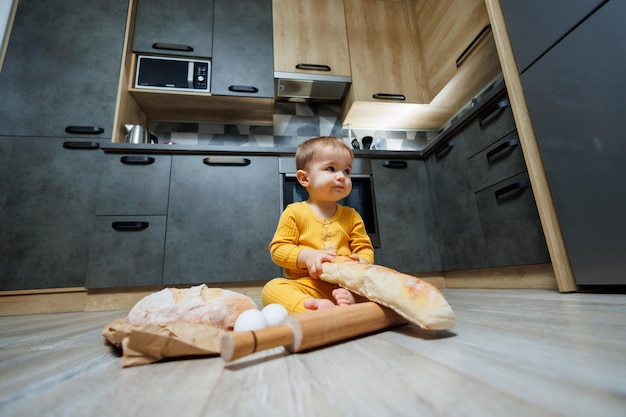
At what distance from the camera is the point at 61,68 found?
1770mm

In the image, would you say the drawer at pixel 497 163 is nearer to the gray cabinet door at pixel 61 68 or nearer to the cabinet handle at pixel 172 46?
the cabinet handle at pixel 172 46

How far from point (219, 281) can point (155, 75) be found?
1417 millimetres

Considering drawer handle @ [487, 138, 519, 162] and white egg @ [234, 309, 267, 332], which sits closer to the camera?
white egg @ [234, 309, 267, 332]

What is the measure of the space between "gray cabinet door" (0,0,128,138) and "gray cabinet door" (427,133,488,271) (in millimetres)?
1978

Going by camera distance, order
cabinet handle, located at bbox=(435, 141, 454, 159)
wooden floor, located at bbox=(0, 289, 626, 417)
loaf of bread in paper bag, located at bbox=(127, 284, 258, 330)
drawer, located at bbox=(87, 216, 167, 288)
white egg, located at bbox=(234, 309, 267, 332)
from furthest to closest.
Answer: cabinet handle, located at bbox=(435, 141, 454, 159) → drawer, located at bbox=(87, 216, 167, 288) → loaf of bread in paper bag, located at bbox=(127, 284, 258, 330) → white egg, located at bbox=(234, 309, 267, 332) → wooden floor, located at bbox=(0, 289, 626, 417)

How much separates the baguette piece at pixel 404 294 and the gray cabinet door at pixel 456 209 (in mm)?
1164

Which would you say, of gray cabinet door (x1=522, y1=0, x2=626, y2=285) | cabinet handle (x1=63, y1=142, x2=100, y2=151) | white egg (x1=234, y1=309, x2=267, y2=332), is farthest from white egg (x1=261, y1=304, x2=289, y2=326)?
cabinet handle (x1=63, y1=142, x2=100, y2=151)

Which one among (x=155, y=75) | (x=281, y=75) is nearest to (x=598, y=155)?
(x=281, y=75)

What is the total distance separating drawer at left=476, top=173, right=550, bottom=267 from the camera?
1229mm

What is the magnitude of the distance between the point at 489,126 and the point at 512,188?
13.5 inches

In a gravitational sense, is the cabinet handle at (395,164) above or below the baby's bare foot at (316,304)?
above

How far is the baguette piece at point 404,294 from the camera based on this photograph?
46cm

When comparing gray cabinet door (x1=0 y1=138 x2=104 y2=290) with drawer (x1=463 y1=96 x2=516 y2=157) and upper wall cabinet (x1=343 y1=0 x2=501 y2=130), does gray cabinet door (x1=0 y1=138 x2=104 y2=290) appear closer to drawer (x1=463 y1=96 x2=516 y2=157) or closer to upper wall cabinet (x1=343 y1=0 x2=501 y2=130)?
upper wall cabinet (x1=343 y1=0 x2=501 y2=130)

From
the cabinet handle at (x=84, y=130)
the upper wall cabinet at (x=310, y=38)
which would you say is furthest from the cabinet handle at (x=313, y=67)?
the cabinet handle at (x=84, y=130)
